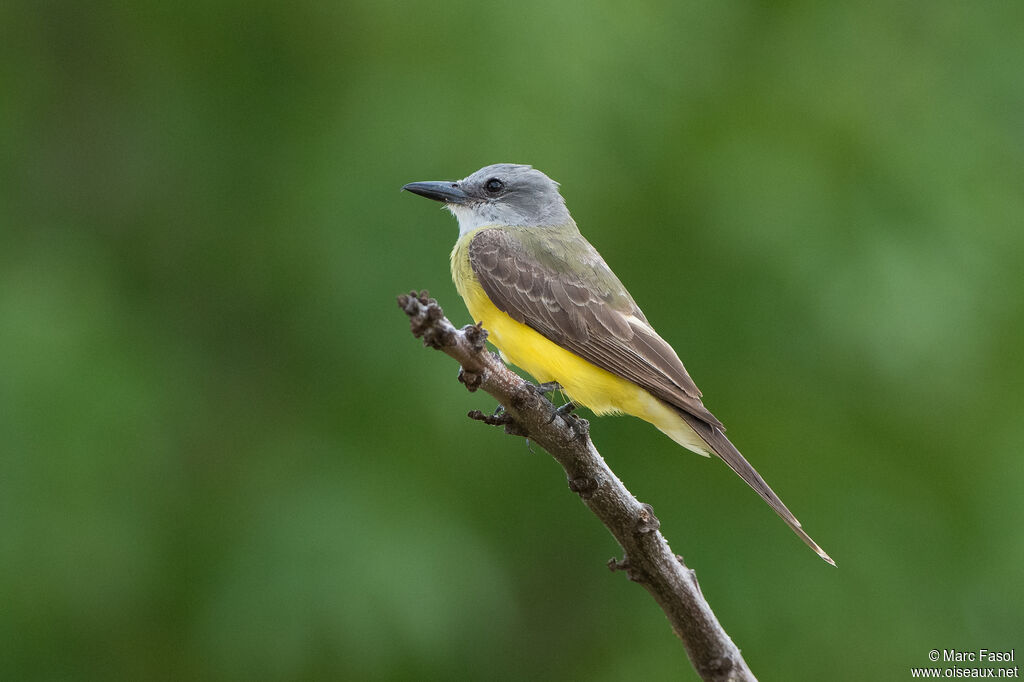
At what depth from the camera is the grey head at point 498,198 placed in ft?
19.1

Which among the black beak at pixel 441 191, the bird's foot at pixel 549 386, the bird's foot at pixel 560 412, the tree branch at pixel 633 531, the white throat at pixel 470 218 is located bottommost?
the tree branch at pixel 633 531

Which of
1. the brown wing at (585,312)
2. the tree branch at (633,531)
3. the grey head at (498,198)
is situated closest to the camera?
the tree branch at (633,531)

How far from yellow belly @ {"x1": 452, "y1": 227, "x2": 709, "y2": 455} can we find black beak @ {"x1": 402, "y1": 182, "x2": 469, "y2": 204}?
1015 mm

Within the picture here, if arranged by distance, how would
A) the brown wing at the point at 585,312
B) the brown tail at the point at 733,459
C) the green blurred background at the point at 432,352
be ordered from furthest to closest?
the green blurred background at the point at 432,352 → the brown wing at the point at 585,312 → the brown tail at the point at 733,459

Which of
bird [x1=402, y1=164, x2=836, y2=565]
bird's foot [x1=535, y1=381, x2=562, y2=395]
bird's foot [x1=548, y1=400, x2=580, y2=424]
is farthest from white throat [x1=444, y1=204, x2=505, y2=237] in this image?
bird's foot [x1=548, y1=400, x2=580, y2=424]

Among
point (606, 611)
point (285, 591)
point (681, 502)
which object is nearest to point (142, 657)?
point (285, 591)

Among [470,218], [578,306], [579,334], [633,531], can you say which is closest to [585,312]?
[578,306]

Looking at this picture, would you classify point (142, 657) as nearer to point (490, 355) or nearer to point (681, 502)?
point (681, 502)

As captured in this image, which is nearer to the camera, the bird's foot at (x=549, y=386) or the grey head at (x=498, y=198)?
the bird's foot at (x=549, y=386)

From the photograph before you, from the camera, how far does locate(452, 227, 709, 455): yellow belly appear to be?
4723 mm

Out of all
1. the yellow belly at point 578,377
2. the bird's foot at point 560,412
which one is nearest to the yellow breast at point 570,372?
the yellow belly at point 578,377

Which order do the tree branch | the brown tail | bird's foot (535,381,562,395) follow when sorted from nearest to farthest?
the tree branch, the brown tail, bird's foot (535,381,562,395)

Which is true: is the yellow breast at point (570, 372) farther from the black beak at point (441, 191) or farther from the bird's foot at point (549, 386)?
the black beak at point (441, 191)

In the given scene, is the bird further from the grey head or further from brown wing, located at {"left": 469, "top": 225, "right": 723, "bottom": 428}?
the grey head
